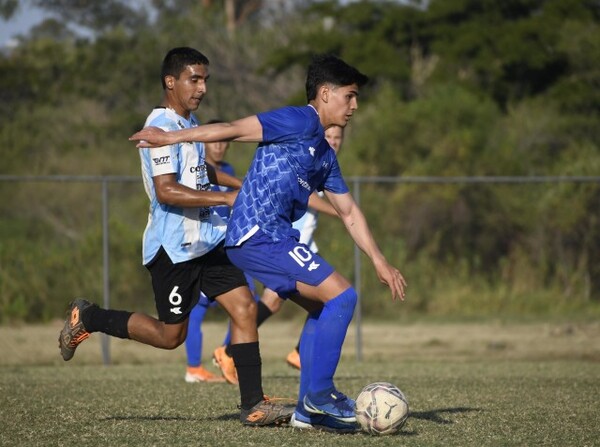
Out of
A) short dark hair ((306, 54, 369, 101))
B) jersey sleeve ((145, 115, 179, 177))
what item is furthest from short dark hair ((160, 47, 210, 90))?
short dark hair ((306, 54, 369, 101))

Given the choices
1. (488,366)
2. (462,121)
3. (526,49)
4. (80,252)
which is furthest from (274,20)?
(488,366)

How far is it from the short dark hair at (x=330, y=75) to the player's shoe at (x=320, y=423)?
1.78 m

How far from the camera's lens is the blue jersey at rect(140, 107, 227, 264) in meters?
6.73

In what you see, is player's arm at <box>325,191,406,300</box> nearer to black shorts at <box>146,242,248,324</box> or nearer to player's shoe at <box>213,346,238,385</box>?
black shorts at <box>146,242,248,324</box>

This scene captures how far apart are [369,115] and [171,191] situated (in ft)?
58.6

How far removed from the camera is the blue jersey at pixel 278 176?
19.9 ft

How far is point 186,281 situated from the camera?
6.77 meters

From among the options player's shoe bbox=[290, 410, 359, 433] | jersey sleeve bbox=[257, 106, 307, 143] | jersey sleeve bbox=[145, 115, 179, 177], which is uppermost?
jersey sleeve bbox=[257, 106, 307, 143]

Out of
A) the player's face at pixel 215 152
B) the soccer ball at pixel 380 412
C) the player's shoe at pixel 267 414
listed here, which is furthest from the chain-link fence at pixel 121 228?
the soccer ball at pixel 380 412

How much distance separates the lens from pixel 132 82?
32906 millimetres

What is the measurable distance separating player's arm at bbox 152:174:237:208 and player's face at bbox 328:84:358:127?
722 mm

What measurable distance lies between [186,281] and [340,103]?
1.46 m

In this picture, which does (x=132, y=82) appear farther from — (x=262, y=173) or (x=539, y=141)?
(x=262, y=173)

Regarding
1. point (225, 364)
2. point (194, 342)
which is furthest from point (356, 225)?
point (194, 342)
